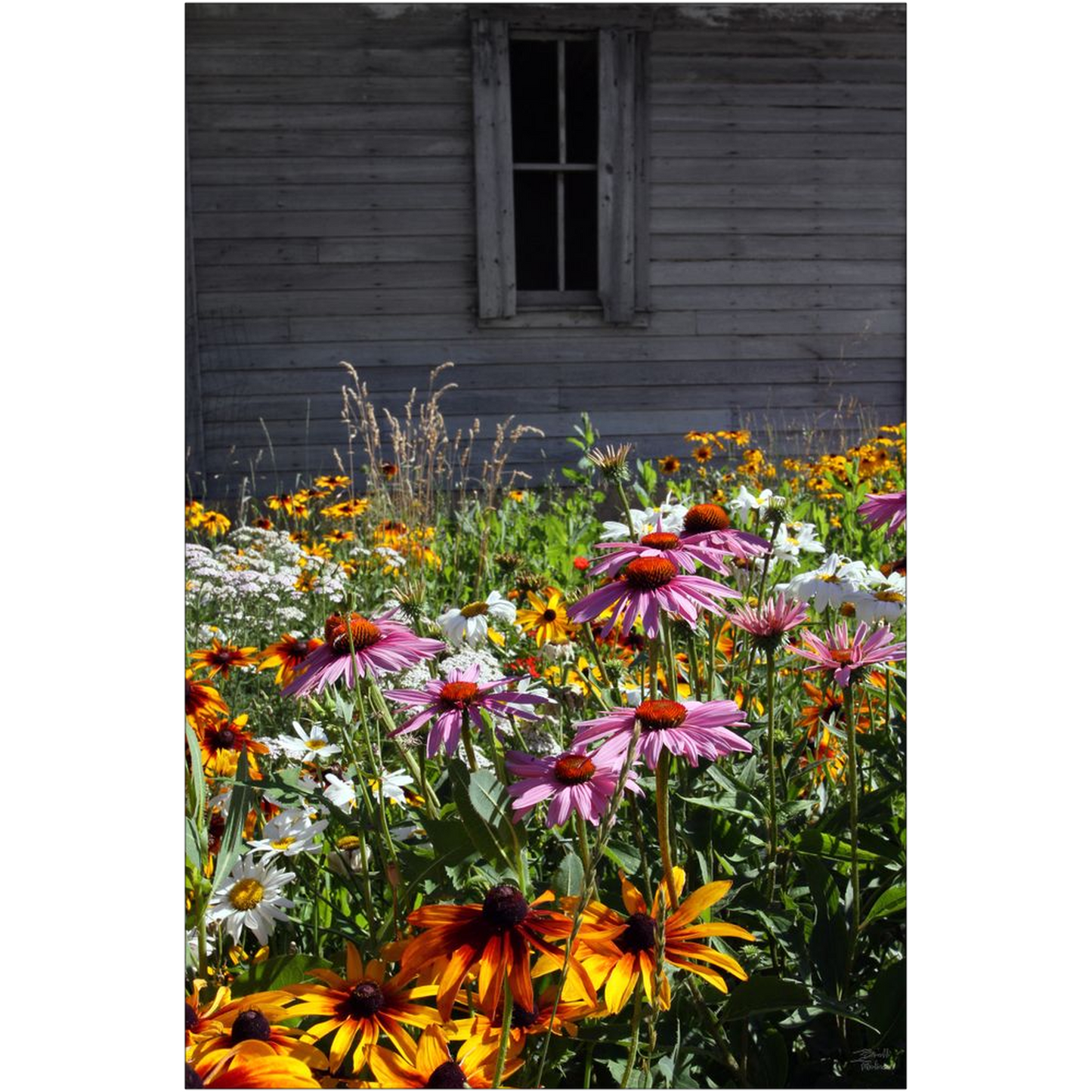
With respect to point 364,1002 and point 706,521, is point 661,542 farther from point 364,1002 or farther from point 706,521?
point 364,1002

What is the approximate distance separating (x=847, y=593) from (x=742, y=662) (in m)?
0.25

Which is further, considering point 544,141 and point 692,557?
point 544,141

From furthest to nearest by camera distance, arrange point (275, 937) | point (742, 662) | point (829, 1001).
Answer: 1. point (742, 662)
2. point (275, 937)
3. point (829, 1001)

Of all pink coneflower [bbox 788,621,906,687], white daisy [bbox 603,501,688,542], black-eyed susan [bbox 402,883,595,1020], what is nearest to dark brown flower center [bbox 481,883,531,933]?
black-eyed susan [bbox 402,883,595,1020]

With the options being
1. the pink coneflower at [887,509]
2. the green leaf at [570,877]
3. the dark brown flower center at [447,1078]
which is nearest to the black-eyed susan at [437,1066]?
the dark brown flower center at [447,1078]

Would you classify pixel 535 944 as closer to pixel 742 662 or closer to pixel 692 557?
pixel 692 557

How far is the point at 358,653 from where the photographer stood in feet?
2.80

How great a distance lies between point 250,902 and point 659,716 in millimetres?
410

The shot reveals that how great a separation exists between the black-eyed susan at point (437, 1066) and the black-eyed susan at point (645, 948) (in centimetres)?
7

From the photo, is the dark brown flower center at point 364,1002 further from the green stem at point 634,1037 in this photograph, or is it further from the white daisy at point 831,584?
the white daisy at point 831,584

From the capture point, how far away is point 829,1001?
79 centimetres

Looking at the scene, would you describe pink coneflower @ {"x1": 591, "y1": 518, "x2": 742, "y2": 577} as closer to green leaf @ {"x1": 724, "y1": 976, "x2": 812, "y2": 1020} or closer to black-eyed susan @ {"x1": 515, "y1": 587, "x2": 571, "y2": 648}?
green leaf @ {"x1": 724, "y1": 976, "x2": 812, "y2": 1020}

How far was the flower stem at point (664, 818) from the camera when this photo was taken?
688 mm

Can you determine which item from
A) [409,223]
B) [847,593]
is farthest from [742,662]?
[409,223]
